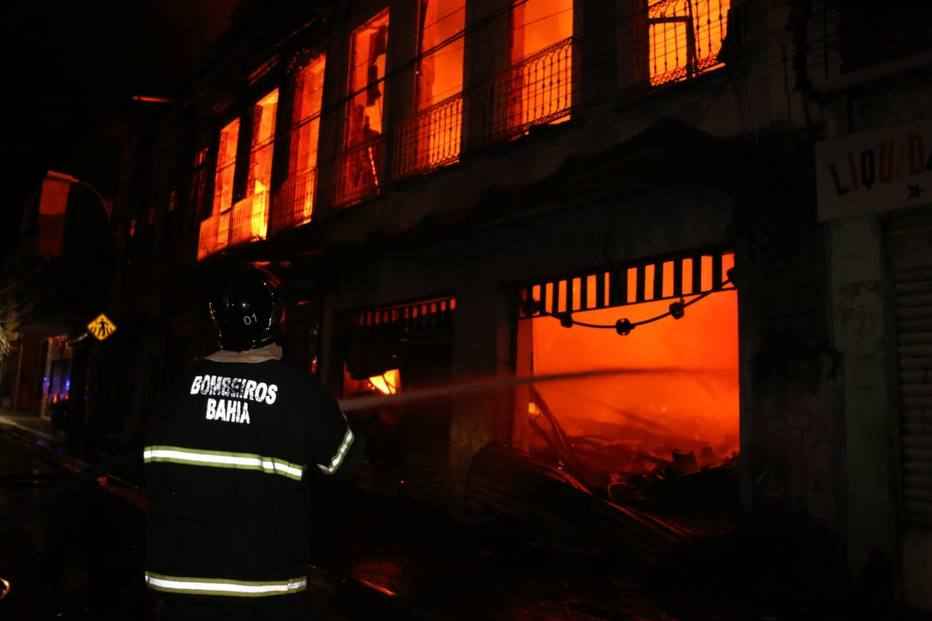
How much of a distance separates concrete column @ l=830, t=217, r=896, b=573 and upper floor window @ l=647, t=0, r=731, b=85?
2.53 m

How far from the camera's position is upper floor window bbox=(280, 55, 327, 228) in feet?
43.4

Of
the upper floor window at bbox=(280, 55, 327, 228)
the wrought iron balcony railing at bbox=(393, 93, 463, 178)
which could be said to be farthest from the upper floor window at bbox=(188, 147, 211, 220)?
the wrought iron balcony railing at bbox=(393, 93, 463, 178)

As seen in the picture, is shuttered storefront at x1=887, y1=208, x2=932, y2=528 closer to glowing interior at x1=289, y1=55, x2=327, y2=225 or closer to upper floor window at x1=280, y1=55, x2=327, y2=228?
upper floor window at x1=280, y1=55, x2=327, y2=228

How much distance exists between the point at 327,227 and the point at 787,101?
799cm

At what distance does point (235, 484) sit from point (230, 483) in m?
0.02

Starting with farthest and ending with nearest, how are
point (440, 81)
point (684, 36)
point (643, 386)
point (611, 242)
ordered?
point (440, 81), point (643, 386), point (611, 242), point (684, 36)

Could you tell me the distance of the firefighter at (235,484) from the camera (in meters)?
2.14

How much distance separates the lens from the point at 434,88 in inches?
438

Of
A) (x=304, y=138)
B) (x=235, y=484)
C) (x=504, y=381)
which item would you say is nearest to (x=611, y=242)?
(x=504, y=381)

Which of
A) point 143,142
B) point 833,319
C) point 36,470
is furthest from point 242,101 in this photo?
point 833,319

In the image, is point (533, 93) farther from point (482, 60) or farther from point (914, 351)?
point (914, 351)

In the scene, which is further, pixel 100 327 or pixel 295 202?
pixel 100 327

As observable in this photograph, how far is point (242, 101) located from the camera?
16375 millimetres

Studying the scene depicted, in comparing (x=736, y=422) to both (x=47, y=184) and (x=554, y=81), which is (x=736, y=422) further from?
(x=47, y=184)
